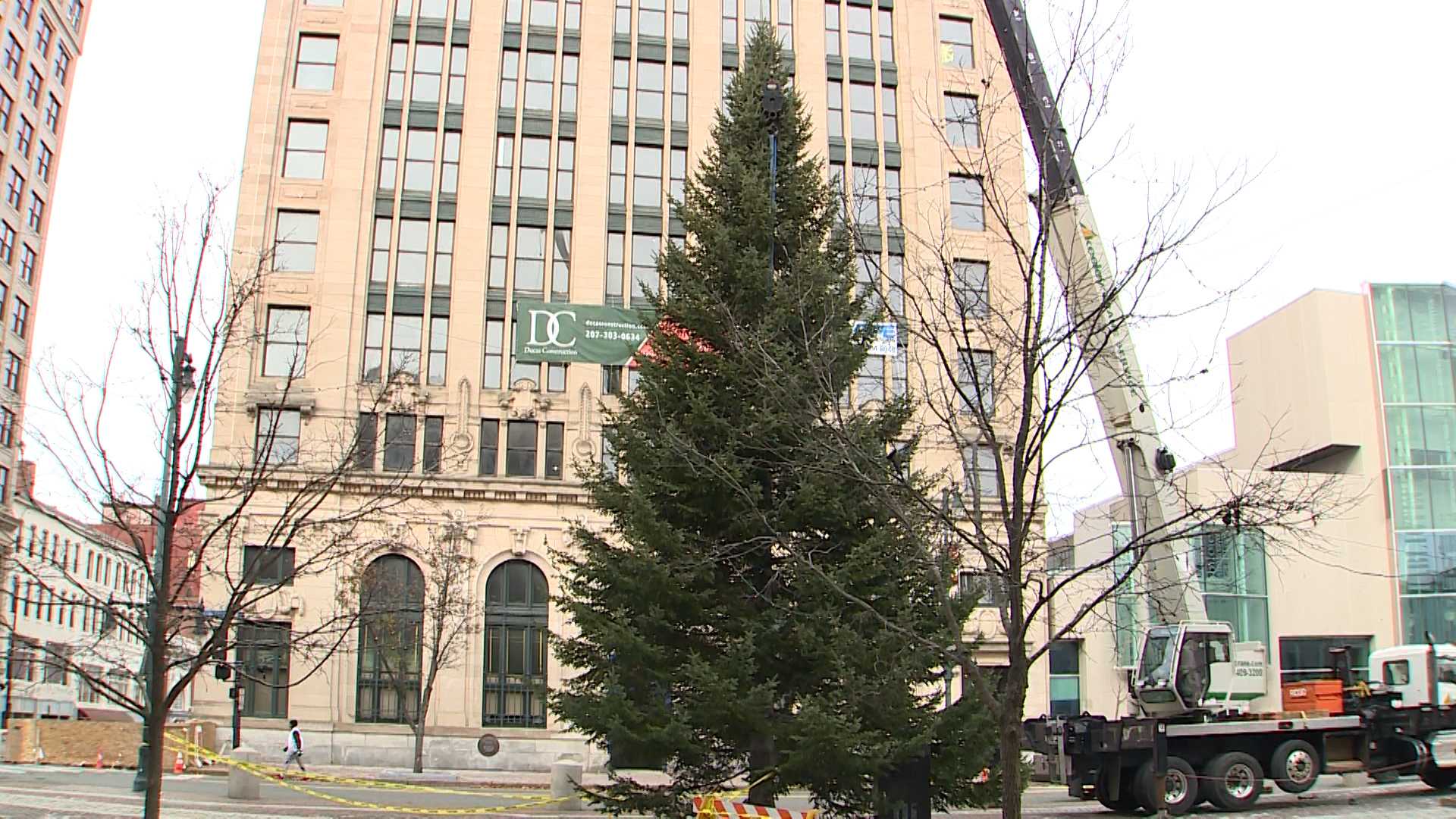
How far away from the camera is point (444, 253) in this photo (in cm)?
4406

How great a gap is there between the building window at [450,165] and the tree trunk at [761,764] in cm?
3242

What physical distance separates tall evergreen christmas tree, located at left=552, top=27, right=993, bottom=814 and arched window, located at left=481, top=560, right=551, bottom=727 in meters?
24.1

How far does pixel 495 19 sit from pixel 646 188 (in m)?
8.78

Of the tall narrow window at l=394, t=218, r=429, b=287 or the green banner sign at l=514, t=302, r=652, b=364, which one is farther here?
the tall narrow window at l=394, t=218, r=429, b=287

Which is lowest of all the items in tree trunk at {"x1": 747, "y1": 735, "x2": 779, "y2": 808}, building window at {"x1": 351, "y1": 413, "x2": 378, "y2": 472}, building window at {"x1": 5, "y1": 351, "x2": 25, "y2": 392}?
tree trunk at {"x1": 747, "y1": 735, "x2": 779, "y2": 808}

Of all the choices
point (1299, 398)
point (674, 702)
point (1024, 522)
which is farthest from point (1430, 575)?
point (1024, 522)

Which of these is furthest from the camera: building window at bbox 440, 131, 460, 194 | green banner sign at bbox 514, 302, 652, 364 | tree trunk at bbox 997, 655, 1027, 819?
building window at bbox 440, 131, 460, 194

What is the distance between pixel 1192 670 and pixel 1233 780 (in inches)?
79.0

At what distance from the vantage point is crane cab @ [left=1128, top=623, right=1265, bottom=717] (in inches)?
886

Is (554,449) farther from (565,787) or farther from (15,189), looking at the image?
(15,189)

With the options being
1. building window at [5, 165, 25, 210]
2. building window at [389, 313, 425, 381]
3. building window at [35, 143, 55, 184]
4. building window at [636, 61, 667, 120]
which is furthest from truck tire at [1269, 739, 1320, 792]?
building window at [35, 143, 55, 184]

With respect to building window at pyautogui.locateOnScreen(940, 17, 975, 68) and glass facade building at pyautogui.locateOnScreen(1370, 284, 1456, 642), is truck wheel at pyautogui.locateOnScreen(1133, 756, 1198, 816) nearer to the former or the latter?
building window at pyautogui.locateOnScreen(940, 17, 975, 68)

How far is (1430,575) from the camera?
53500 millimetres

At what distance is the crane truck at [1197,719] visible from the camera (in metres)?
21.6
